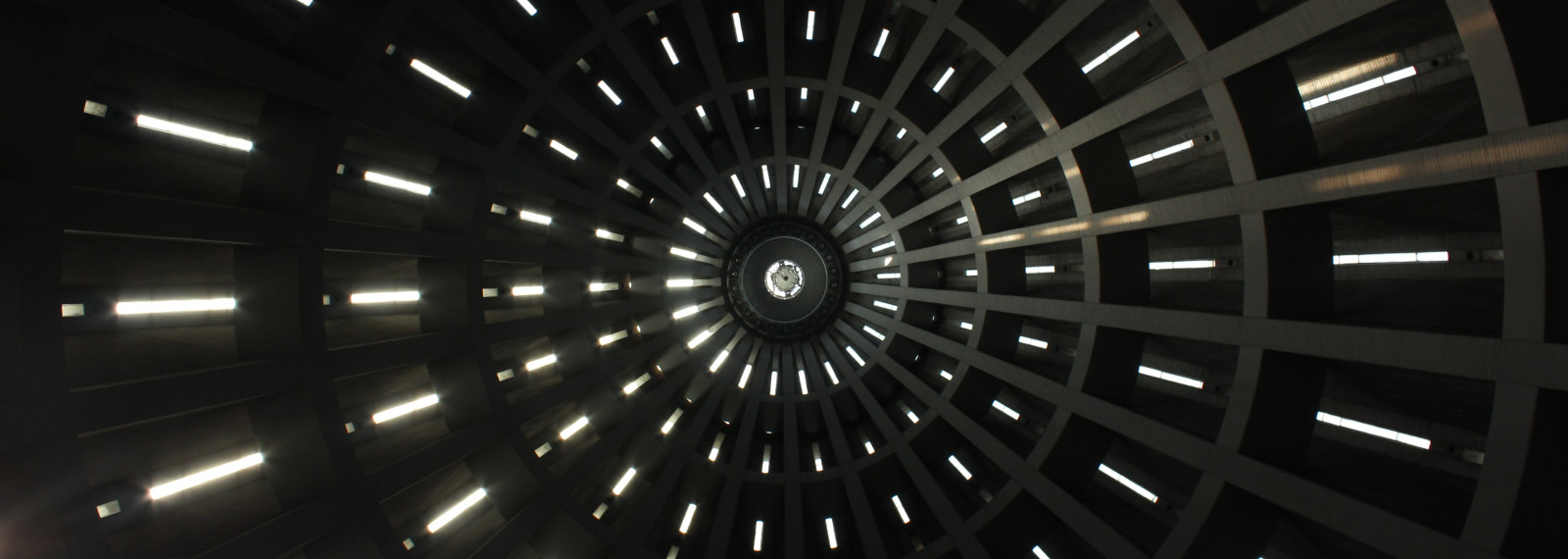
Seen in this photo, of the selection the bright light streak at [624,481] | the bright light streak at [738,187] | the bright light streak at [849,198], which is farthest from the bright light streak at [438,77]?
the bright light streak at [849,198]

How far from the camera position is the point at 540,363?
62.2ft

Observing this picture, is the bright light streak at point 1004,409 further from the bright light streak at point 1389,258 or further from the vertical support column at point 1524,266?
the vertical support column at point 1524,266

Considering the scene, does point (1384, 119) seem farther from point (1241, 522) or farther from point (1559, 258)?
point (1241, 522)

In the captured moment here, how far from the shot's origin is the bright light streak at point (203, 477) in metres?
10.3

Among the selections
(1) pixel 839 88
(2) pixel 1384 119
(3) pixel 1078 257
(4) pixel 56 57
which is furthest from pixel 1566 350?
(4) pixel 56 57

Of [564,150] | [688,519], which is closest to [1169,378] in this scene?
[688,519]

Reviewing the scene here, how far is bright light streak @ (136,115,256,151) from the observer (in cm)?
993

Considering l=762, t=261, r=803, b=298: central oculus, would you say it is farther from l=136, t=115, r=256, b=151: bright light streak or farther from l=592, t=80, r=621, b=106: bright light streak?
l=136, t=115, r=256, b=151: bright light streak

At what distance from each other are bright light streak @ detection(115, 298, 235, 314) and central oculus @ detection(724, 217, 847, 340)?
2060 centimetres

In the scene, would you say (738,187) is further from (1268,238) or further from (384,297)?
(1268,238)

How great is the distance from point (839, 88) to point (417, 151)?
512 inches

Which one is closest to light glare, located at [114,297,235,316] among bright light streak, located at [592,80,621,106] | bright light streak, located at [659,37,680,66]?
bright light streak, located at [592,80,621,106]

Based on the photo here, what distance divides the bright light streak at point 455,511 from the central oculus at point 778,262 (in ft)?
52.2

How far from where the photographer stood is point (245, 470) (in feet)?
38.2
